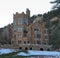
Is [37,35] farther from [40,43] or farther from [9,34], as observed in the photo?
[9,34]

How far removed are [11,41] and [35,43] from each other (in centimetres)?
638

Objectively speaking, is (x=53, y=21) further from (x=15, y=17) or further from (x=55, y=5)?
(x=15, y=17)

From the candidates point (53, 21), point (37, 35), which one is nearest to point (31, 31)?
point (37, 35)

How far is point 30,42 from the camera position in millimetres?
65938

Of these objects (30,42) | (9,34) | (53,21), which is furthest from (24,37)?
(53,21)

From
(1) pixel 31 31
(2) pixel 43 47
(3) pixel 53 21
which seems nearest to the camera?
(3) pixel 53 21

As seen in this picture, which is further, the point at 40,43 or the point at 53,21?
the point at 40,43

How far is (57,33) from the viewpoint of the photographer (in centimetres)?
2564

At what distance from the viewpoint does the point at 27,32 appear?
67562 millimetres

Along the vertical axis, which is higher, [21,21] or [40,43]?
[21,21]

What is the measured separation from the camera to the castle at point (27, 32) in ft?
212

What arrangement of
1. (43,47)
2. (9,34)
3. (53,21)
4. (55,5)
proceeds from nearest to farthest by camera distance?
(55,5) → (53,21) → (43,47) → (9,34)

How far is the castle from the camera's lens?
6469 centimetres

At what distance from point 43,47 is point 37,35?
15.9 feet
